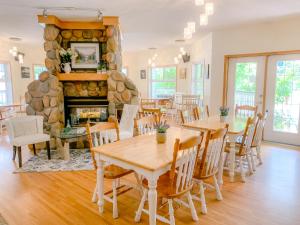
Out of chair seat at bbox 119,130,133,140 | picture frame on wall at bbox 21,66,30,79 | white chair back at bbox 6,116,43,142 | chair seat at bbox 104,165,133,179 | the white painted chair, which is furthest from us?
picture frame on wall at bbox 21,66,30,79

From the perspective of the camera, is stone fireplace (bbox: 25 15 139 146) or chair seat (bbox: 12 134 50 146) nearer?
chair seat (bbox: 12 134 50 146)

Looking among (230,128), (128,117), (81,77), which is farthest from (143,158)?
(81,77)

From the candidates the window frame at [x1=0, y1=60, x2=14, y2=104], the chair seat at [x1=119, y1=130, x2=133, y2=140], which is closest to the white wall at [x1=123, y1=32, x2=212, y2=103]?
the chair seat at [x1=119, y1=130, x2=133, y2=140]

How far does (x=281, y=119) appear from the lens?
196 inches

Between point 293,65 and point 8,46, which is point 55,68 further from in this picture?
point 293,65

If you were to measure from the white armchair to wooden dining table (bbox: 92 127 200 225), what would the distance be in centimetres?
215

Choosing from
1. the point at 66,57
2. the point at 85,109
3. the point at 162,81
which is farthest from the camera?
the point at 162,81

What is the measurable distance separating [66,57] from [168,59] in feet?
15.0

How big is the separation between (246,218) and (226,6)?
10.7ft

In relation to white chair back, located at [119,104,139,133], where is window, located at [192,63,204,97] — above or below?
above

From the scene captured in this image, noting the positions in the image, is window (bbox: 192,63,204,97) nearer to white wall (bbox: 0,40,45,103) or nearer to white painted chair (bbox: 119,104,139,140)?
white painted chair (bbox: 119,104,139,140)

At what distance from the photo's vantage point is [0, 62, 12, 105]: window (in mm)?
7027

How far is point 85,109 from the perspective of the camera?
16.5 ft

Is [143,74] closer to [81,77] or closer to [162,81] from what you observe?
[162,81]
